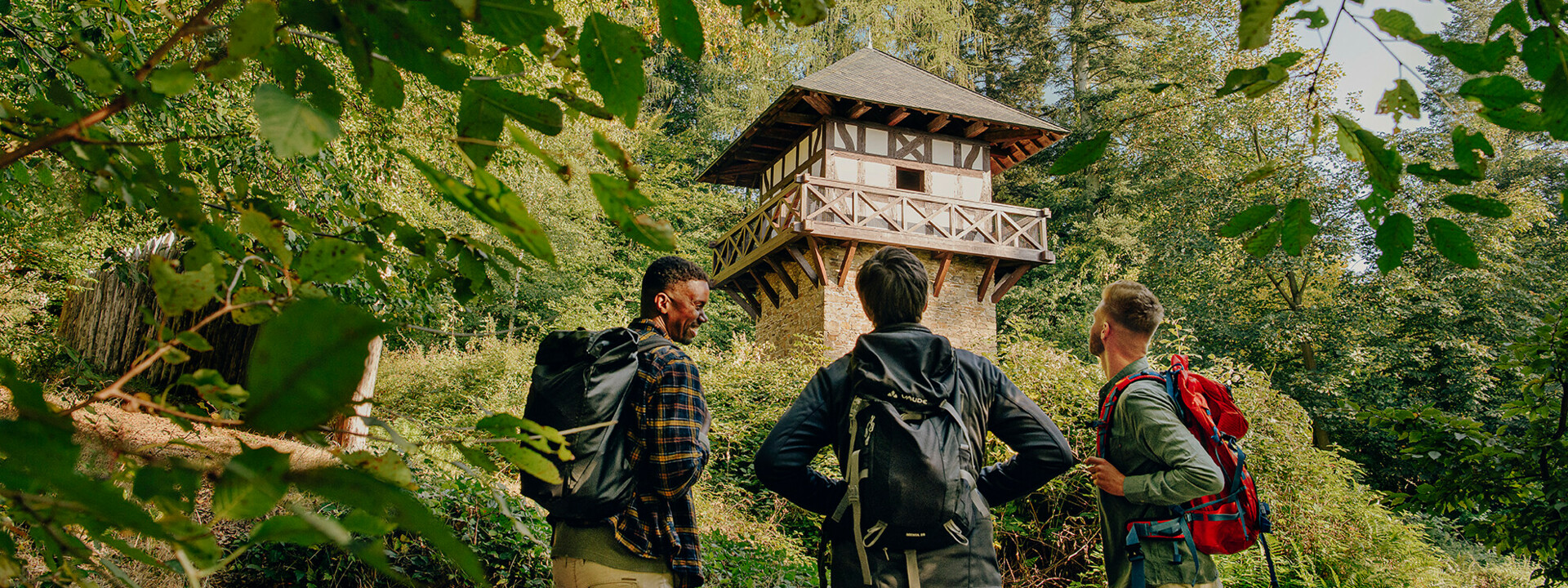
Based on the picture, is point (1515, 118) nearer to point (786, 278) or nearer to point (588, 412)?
point (588, 412)

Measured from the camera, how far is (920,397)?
78.3 inches

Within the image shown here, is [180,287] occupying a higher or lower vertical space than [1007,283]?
lower

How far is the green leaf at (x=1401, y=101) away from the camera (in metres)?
1.04

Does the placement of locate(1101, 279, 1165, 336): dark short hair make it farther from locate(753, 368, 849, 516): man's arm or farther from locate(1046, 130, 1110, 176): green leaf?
locate(1046, 130, 1110, 176): green leaf

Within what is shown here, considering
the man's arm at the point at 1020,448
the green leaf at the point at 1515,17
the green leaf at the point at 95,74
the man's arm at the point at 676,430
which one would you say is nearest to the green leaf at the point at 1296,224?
the green leaf at the point at 1515,17

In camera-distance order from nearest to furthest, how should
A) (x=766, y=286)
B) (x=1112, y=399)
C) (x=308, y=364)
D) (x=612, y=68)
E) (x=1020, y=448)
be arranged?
(x=308, y=364), (x=612, y=68), (x=1020, y=448), (x=1112, y=399), (x=766, y=286)

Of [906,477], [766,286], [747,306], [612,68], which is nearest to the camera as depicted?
[612,68]

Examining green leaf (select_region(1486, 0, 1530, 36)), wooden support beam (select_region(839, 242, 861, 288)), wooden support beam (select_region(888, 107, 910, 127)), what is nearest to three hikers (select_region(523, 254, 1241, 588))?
green leaf (select_region(1486, 0, 1530, 36))

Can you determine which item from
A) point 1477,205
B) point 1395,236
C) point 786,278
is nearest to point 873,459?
point 1395,236

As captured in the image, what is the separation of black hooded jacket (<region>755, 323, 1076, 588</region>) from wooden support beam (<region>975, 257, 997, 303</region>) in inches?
468

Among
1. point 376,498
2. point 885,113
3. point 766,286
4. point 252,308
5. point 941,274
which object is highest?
point 885,113

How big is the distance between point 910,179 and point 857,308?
2623mm

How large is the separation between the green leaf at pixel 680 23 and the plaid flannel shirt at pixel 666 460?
4.41 feet

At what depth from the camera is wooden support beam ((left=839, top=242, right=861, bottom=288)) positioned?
42.3ft
